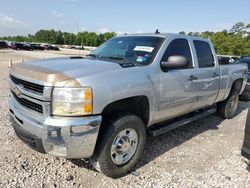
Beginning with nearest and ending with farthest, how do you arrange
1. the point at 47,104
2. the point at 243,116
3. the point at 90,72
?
the point at 47,104 → the point at 90,72 → the point at 243,116

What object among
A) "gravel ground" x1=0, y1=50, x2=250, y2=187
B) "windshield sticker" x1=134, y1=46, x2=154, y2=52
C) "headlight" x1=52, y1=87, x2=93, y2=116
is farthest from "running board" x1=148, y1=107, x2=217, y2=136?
"headlight" x1=52, y1=87, x2=93, y2=116

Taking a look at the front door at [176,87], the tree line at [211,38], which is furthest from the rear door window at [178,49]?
the tree line at [211,38]

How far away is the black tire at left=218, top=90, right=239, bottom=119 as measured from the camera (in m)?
6.55

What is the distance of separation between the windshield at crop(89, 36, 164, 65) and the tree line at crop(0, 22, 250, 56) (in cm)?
652

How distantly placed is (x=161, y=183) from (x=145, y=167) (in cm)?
47

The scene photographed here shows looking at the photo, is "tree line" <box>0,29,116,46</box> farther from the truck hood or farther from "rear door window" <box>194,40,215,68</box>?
the truck hood

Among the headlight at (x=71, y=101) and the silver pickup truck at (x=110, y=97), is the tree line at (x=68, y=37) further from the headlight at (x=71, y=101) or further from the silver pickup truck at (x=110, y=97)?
the headlight at (x=71, y=101)

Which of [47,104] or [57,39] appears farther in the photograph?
[57,39]

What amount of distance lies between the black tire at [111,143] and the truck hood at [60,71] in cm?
68

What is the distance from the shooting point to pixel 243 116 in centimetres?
722

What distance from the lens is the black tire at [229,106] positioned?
655cm

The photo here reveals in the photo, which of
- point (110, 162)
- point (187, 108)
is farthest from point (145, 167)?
point (187, 108)

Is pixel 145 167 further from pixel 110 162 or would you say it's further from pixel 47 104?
pixel 47 104

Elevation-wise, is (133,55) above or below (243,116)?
above
